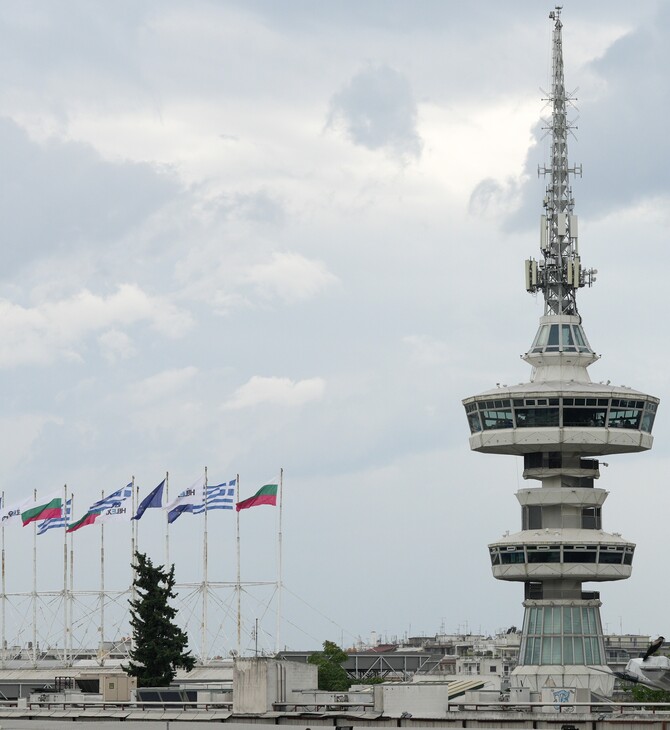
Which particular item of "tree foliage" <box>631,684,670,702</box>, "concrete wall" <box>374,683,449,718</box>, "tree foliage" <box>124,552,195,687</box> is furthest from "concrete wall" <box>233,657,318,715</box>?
"tree foliage" <box>631,684,670,702</box>

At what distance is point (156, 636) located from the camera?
14388 cm

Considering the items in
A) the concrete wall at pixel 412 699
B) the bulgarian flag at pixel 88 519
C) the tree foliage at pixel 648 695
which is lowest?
the tree foliage at pixel 648 695

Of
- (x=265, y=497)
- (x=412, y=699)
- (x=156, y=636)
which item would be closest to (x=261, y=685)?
(x=412, y=699)

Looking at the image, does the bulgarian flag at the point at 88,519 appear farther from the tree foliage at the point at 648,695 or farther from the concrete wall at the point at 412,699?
the concrete wall at the point at 412,699

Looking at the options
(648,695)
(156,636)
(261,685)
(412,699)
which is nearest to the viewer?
(412,699)

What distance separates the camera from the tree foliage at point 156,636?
142125 mm

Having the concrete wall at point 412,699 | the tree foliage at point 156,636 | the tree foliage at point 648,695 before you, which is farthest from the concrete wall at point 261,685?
the tree foliage at point 648,695

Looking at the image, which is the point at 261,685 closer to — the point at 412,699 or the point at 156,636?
the point at 412,699

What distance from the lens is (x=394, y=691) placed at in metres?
101

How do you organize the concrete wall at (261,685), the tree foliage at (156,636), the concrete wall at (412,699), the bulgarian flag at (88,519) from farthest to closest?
the bulgarian flag at (88,519) → the tree foliage at (156,636) → the concrete wall at (261,685) → the concrete wall at (412,699)

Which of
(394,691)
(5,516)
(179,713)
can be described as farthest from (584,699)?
(5,516)

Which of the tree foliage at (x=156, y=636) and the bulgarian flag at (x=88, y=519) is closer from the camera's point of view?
the tree foliage at (x=156, y=636)

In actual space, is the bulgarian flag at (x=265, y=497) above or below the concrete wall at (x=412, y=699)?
above

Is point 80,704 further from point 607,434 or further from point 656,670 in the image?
point 607,434
